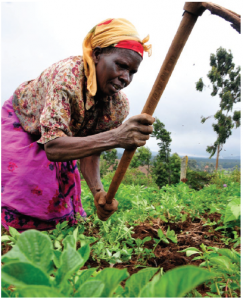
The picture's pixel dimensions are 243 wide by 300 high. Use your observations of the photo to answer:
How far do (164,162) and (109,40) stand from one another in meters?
14.9

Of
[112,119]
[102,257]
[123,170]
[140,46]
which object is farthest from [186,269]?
[112,119]

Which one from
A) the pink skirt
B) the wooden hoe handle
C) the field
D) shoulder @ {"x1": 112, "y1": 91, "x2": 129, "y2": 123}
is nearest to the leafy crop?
the field

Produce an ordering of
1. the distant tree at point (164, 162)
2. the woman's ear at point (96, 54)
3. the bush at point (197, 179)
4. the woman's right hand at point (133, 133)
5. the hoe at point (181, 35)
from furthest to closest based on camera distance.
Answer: the distant tree at point (164, 162), the bush at point (197, 179), the woman's ear at point (96, 54), the woman's right hand at point (133, 133), the hoe at point (181, 35)

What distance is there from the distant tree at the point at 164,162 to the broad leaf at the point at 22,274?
14.9m

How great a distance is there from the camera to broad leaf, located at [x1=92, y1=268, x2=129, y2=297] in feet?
A: 1.63

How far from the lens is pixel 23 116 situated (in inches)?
91.3

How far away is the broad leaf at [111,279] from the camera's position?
50cm

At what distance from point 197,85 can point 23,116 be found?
21318 millimetres

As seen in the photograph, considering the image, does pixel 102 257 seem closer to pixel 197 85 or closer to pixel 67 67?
pixel 67 67

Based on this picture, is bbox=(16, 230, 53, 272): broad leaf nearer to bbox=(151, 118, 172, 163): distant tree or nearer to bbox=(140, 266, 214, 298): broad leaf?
bbox=(140, 266, 214, 298): broad leaf

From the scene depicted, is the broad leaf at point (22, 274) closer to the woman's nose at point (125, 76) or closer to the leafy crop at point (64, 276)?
the leafy crop at point (64, 276)

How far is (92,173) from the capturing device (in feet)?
7.98

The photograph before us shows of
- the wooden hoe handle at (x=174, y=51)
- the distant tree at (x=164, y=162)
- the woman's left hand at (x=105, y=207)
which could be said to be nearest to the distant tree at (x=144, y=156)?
the distant tree at (x=164, y=162)

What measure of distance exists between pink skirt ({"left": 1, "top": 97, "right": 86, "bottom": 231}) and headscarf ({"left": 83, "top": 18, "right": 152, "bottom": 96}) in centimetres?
86
